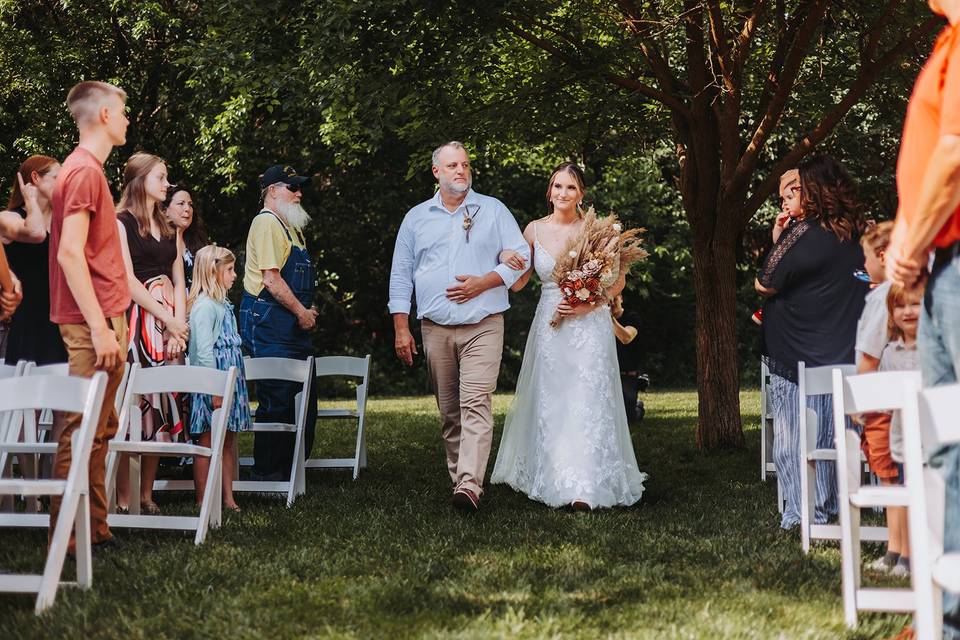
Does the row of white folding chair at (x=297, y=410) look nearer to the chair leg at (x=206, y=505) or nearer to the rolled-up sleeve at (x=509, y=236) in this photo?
the chair leg at (x=206, y=505)

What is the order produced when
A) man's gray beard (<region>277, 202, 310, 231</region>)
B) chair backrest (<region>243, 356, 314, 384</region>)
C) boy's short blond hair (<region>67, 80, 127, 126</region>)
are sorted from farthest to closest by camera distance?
man's gray beard (<region>277, 202, 310, 231</region>)
chair backrest (<region>243, 356, 314, 384</region>)
boy's short blond hair (<region>67, 80, 127, 126</region>)

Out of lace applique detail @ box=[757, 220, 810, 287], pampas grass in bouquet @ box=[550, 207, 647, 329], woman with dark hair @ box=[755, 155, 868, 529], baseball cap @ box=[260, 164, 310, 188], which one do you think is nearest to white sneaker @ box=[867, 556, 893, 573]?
woman with dark hair @ box=[755, 155, 868, 529]

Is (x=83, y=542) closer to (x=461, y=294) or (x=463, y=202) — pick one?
(x=461, y=294)

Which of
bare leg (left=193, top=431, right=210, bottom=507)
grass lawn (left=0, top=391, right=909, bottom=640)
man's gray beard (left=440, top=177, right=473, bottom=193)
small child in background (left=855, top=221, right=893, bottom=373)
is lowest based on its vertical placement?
grass lawn (left=0, top=391, right=909, bottom=640)

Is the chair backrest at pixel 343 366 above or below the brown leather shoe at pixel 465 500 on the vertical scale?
above

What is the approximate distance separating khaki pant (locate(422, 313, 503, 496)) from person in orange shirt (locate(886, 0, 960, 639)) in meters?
3.74

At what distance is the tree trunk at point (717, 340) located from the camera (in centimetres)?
1176

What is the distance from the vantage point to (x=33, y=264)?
23.4 feet

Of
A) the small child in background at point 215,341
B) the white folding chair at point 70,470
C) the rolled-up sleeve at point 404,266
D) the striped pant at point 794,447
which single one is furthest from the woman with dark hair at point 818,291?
the white folding chair at point 70,470

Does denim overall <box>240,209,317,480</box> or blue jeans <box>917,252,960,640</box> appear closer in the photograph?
blue jeans <box>917,252,960,640</box>

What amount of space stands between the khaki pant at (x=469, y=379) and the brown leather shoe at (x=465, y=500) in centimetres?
4

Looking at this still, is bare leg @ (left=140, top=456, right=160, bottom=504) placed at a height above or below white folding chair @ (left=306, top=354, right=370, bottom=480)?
below

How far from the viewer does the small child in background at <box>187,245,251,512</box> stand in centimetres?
763

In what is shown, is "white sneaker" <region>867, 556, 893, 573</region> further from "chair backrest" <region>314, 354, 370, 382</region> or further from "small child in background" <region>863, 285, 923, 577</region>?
"chair backrest" <region>314, 354, 370, 382</region>
